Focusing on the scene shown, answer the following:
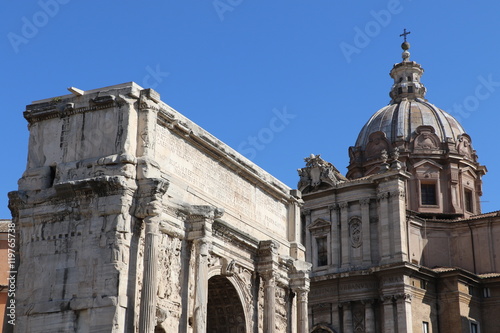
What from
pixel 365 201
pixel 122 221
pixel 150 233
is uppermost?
pixel 365 201

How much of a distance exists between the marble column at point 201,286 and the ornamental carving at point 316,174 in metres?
22.2

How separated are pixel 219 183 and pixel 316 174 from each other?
2005 cm

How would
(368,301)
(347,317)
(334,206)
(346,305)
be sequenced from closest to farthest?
(368,301)
(347,317)
(346,305)
(334,206)

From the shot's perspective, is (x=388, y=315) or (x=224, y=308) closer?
(x=224, y=308)

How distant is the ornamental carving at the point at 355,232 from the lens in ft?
145

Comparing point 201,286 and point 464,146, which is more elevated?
point 464,146

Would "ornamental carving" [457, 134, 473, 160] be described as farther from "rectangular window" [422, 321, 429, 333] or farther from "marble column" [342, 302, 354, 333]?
"marble column" [342, 302, 354, 333]

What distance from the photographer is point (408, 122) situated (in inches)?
2073

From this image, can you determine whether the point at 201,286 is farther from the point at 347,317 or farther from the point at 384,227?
the point at 384,227

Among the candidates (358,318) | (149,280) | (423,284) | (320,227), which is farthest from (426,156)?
(149,280)

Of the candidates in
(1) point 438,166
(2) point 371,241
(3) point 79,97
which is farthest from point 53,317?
(1) point 438,166

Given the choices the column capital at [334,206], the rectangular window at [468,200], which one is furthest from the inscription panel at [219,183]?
the rectangular window at [468,200]

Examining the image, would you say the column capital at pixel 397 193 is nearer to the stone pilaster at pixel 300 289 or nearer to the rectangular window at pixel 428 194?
the rectangular window at pixel 428 194

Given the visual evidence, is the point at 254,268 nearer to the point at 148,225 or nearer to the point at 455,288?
the point at 148,225
